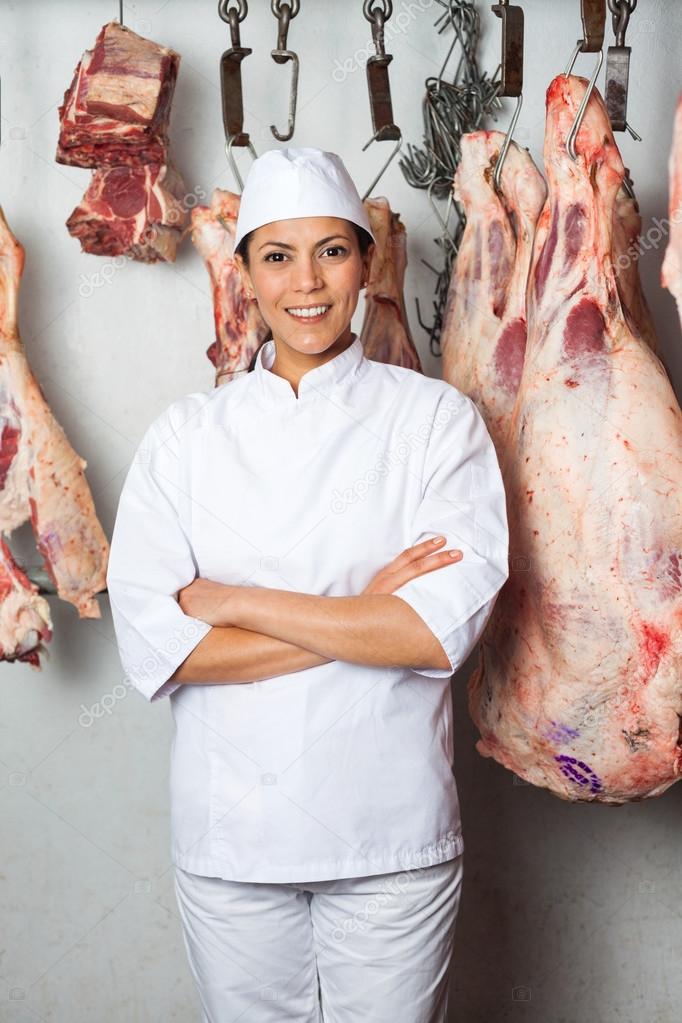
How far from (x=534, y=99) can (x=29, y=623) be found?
4.99 ft

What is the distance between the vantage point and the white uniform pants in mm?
1807

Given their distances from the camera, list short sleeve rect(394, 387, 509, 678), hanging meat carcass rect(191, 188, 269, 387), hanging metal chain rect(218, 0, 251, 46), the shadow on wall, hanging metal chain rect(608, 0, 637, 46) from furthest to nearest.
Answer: the shadow on wall < hanging meat carcass rect(191, 188, 269, 387) < hanging metal chain rect(218, 0, 251, 46) < hanging metal chain rect(608, 0, 637, 46) < short sleeve rect(394, 387, 509, 678)

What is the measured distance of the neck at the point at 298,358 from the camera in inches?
75.2

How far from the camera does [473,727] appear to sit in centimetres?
267

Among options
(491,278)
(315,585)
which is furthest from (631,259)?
(315,585)

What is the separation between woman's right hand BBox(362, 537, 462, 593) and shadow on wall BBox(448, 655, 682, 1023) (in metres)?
1.16

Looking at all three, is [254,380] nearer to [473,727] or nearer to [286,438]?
[286,438]

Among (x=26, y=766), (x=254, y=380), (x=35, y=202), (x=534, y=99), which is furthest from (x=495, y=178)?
(x=26, y=766)

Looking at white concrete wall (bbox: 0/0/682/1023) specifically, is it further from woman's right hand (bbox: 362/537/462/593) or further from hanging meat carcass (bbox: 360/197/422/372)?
woman's right hand (bbox: 362/537/462/593)

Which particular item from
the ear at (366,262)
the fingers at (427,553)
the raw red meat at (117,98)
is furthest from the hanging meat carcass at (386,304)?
the fingers at (427,553)

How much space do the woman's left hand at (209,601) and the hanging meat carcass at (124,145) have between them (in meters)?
0.88

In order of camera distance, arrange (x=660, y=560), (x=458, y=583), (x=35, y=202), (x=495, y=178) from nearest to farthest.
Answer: (x=458, y=583)
(x=660, y=560)
(x=495, y=178)
(x=35, y=202)

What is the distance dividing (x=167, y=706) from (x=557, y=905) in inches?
40.0

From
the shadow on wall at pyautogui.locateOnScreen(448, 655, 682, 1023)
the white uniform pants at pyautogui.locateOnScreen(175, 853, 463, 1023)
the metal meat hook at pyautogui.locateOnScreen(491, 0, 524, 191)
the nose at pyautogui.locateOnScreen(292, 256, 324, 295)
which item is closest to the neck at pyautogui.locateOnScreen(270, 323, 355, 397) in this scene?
the nose at pyautogui.locateOnScreen(292, 256, 324, 295)
